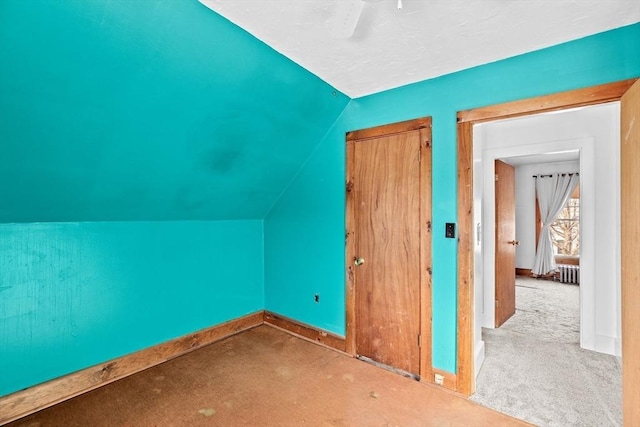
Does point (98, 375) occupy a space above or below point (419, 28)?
below

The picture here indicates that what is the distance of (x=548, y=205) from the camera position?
6.28m

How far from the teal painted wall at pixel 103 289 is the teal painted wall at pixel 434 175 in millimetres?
649

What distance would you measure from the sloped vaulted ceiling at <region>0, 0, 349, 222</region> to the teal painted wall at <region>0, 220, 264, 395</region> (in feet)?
0.59

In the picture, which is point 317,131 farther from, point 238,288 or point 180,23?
point 238,288

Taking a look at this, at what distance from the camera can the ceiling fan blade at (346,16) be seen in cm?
130

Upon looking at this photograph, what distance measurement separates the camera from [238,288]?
3.34 metres

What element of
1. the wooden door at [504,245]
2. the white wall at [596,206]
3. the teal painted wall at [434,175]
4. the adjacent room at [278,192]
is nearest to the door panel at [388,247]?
the adjacent room at [278,192]

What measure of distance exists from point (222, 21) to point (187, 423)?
94.3 inches

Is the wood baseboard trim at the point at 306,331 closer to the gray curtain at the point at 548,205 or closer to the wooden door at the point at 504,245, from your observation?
the wooden door at the point at 504,245

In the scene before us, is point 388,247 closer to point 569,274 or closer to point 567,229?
point 569,274

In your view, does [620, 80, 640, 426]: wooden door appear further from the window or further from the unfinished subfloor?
the window

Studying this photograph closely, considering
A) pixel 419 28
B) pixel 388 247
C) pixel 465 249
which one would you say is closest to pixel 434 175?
pixel 465 249

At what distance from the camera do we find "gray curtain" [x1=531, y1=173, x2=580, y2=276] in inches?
241

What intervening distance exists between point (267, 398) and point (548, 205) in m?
6.83
